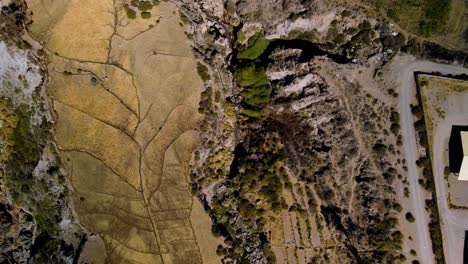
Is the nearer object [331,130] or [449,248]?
[449,248]

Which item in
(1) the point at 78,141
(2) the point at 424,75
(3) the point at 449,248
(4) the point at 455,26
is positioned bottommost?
(3) the point at 449,248

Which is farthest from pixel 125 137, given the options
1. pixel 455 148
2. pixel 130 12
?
pixel 455 148

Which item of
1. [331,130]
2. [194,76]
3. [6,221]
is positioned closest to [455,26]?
[331,130]

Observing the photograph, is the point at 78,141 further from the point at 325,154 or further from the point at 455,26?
the point at 455,26

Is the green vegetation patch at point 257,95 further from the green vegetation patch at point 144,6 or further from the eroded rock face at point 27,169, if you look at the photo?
the eroded rock face at point 27,169

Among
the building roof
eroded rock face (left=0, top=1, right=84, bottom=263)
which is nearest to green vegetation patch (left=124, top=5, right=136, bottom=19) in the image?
eroded rock face (left=0, top=1, right=84, bottom=263)

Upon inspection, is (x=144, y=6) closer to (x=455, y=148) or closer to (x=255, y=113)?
(x=255, y=113)
